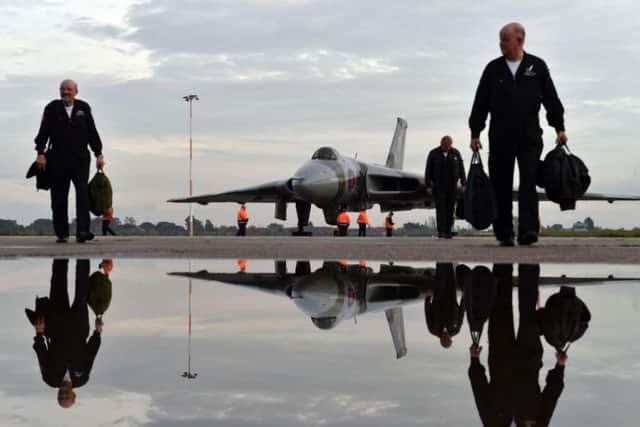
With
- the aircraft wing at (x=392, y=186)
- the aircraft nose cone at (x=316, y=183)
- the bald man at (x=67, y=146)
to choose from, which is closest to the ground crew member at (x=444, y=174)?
the bald man at (x=67, y=146)

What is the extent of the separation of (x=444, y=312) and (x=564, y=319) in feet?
1.30

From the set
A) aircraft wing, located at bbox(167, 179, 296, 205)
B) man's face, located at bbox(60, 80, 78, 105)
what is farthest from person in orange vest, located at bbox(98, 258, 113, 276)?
aircraft wing, located at bbox(167, 179, 296, 205)

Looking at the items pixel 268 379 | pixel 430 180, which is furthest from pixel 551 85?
pixel 268 379

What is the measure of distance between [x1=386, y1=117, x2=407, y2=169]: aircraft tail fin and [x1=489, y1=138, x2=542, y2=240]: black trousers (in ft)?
104

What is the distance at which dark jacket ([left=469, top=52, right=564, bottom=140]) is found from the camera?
769 centimetres

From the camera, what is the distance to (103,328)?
2324 millimetres

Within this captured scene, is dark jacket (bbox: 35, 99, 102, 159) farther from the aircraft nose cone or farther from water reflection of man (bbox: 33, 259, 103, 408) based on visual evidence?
the aircraft nose cone

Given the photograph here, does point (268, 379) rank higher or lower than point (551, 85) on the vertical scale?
lower

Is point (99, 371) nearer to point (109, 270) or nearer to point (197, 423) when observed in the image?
point (197, 423)

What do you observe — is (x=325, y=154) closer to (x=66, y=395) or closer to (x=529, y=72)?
(x=529, y=72)

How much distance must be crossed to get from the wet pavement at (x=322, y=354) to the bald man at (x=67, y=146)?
5726 millimetres

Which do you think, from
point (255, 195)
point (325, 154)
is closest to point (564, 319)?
point (325, 154)

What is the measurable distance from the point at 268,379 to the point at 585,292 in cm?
213

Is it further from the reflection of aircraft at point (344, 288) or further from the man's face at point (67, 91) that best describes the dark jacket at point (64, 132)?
the reflection of aircraft at point (344, 288)
